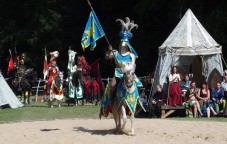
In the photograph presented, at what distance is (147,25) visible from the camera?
30500mm

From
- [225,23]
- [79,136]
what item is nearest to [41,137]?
[79,136]

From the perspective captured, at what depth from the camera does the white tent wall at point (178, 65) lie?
1694 cm

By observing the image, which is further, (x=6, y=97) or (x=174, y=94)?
(x=6, y=97)

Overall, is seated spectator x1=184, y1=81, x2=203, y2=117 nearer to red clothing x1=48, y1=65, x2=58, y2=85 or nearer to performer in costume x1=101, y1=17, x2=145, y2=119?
performer in costume x1=101, y1=17, x2=145, y2=119

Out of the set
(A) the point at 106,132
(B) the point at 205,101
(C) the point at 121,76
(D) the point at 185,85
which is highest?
(D) the point at 185,85

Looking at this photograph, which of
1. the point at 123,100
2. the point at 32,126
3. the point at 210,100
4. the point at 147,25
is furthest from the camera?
the point at 147,25

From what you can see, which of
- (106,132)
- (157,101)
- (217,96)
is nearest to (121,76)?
(106,132)

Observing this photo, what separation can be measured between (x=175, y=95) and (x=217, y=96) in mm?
1330

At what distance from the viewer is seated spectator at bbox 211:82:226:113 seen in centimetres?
1559

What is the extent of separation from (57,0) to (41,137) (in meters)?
26.4

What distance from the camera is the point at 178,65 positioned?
58.4ft

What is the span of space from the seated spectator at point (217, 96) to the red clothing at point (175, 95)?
1054 mm

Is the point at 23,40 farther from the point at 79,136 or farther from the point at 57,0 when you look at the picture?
the point at 79,136

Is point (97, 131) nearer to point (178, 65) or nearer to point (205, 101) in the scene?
point (205, 101)
